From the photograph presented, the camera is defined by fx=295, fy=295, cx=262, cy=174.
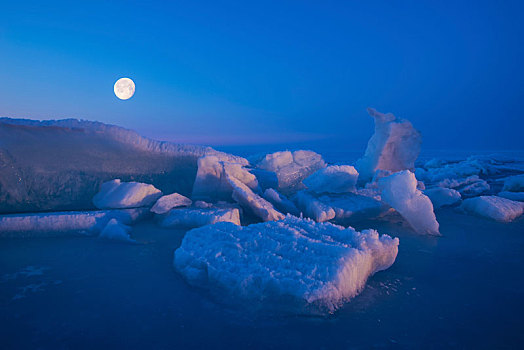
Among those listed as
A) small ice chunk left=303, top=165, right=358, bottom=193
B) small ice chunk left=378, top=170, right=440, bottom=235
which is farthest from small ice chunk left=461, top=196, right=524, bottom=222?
small ice chunk left=303, top=165, right=358, bottom=193

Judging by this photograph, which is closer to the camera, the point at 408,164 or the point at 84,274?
the point at 84,274

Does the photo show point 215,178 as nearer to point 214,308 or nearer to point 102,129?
point 102,129

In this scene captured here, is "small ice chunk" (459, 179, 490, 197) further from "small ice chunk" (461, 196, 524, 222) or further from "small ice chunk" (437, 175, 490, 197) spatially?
"small ice chunk" (461, 196, 524, 222)

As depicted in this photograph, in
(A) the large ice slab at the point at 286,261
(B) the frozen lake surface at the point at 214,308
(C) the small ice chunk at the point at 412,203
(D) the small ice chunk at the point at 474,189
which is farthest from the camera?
(D) the small ice chunk at the point at 474,189

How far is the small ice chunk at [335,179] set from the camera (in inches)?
138

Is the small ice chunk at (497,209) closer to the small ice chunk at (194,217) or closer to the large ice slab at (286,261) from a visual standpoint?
the large ice slab at (286,261)

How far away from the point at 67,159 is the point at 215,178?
1700 millimetres

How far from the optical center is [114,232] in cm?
249

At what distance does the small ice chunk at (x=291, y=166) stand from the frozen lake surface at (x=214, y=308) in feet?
8.91

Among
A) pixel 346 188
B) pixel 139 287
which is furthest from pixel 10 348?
pixel 346 188

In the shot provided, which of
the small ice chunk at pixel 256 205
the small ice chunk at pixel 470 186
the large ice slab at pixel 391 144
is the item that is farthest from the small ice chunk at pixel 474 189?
the small ice chunk at pixel 256 205

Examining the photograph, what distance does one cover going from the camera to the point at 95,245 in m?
2.38

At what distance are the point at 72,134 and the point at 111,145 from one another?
393 millimetres

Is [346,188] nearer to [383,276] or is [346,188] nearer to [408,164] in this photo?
[383,276]
